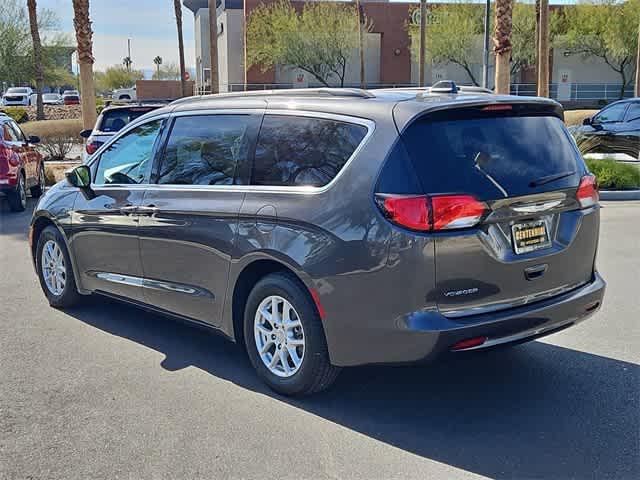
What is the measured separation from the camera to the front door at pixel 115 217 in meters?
5.90

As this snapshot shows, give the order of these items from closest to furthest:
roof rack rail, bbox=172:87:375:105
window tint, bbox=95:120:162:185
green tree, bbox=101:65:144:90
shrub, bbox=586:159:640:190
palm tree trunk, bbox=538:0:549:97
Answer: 1. roof rack rail, bbox=172:87:375:105
2. window tint, bbox=95:120:162:185
3. shrub, bbox=586:159:640:190
4. palm tree trunk, bbox=538:0:549:97
5. green tree, bbox=101:65:144:90

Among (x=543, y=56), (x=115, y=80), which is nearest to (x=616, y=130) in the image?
Answer: (x=543, y=56)

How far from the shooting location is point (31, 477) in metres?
3.88

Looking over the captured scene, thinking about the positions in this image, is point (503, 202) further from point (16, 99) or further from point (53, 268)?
point (16, 99)

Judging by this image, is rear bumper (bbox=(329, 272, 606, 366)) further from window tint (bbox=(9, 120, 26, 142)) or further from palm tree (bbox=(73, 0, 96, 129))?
palm tree (bbox=(73, 0, 96, 129))

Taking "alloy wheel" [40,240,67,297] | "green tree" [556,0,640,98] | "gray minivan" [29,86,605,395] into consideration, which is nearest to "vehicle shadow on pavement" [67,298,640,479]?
"gray minivan" [29,86,605,395]

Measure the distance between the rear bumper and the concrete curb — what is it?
10.1m

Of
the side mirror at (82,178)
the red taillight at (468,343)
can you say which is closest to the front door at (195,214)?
the side mirror at (82,178)

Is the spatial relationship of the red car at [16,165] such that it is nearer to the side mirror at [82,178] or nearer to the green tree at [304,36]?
the side mirror at [82,178]

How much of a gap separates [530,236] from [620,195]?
Answer: 421 inches

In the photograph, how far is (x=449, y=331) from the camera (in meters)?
4.02

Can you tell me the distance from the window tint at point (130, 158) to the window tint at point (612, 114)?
1614 centimetres

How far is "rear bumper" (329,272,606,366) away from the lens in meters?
4.04

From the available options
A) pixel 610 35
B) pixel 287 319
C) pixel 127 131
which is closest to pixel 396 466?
pixel 287 319
